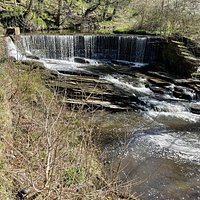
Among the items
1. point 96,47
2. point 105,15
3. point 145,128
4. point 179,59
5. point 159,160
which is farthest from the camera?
point 105,15

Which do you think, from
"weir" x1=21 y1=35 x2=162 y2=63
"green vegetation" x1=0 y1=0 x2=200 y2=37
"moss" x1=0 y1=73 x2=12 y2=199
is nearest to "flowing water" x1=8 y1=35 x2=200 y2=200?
"weir" x1=21 y1=35 x2=162 y2=63

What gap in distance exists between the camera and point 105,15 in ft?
97.0

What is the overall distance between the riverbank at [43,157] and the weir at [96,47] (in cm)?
1068

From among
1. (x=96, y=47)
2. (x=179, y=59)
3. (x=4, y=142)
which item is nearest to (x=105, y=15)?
(x=96, y=47)

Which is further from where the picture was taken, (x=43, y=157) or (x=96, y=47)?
(x=96, y=47)

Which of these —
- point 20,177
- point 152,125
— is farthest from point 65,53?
point 20,177

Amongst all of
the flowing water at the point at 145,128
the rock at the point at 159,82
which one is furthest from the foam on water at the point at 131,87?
the rock at the point at 159,82

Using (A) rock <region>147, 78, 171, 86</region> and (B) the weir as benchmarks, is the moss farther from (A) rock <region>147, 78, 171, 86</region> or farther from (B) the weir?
(B) the weir

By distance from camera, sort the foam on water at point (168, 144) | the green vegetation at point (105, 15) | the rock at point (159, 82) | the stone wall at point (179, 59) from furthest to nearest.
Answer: the green vegetation at point (105, 15) → the stone wall at point (179, 59) → the rock at point (159, 82) → the foam on water at point (168, 144)

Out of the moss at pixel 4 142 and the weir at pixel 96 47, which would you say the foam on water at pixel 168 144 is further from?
the weir at pixel 96 47

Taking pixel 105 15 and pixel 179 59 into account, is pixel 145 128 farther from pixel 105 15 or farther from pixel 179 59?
pixel 105 15

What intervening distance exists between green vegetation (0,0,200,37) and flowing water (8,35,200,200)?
329 cm

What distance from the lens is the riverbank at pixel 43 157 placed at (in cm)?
452

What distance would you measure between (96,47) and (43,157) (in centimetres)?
1602
